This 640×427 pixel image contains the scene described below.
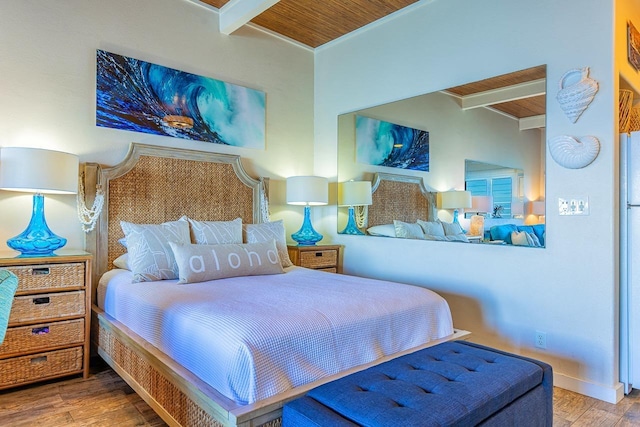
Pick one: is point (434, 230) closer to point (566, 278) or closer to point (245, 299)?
point (566, 278)

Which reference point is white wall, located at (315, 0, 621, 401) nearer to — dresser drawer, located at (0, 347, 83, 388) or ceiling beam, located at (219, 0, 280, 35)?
ceiling beam, located at (219, 0, 280, 35)

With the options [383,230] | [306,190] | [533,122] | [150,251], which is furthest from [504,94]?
[150,251]

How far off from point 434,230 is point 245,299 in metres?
1.82

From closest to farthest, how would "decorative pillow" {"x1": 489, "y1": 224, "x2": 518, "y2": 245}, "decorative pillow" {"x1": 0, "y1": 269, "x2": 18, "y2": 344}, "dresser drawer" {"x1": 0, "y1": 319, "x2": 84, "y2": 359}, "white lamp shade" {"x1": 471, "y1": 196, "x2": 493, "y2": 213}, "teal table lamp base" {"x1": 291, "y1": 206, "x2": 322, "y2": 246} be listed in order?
"decorative pillow" {"x1": 0, "y1": 269, "x2": 18, "y2": 344} < "dresser drawer" {"x1": 0, "y1": 319, "x2": 84, "y2": 359} < "decorative pillow" {"x1": 489, "y1": 224, "x2": 518, "y2": 245} < "white lamp shade" {"x1": 471, "y1": 196, "x2": 493, "y2": 213} < "teal table lamp base" {"x1": 291, "y1": 206, "x2": 322, "y2": 246}

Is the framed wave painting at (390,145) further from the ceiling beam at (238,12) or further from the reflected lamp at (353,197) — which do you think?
the ceiling beam at (238,12)

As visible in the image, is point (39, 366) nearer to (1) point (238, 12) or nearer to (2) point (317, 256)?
(2) point (317, 256)

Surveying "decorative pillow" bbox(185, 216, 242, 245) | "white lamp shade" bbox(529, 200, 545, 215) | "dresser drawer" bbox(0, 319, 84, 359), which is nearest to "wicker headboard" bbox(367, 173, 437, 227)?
"white lamp shade" bbox(529, 200, 545, 215)

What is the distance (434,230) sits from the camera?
3309 mm

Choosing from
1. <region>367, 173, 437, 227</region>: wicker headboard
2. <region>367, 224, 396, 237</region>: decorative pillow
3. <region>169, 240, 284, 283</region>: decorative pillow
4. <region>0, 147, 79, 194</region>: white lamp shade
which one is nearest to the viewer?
<region>0, 147, 79, 194</region>: white lamp shade

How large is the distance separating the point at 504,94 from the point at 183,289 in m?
2.58

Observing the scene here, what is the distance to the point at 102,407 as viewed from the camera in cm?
225

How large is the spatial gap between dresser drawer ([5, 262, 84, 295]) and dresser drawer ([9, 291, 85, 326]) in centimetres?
5

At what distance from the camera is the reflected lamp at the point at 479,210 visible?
2.97 metres

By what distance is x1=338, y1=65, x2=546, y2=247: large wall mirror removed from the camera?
2.78m
